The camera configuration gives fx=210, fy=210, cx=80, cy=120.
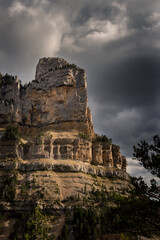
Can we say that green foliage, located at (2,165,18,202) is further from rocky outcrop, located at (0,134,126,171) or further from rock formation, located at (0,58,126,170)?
rock formation, located at (0,58,126,170)

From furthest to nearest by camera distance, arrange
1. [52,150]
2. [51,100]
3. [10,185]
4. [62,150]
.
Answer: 1. [51,100]
2. [62,150]
3. [52,150]
4. [10,185]

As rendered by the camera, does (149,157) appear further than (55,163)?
No

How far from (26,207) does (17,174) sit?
38.2 feet

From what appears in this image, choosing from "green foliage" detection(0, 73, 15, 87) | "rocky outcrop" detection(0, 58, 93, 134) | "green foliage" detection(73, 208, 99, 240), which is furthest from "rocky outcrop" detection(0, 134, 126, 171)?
"green foliage" detection(0, 73, 15, 87)

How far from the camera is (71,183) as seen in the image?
55562mm

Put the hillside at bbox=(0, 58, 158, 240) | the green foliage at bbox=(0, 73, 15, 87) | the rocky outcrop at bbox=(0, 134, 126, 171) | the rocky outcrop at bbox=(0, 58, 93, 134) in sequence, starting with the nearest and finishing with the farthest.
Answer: the hillside at bbox=(0, 58, 158, 240)
the rocky outcrop at bbox=(0, 134, 126, 171)
the rocky outcrop at bbox=(0, 58, 93, 134)
the green foliage at bbox=(0, 73, 15, 87)

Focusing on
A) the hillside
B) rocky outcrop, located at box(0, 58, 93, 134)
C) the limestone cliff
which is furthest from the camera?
rocky outcrop, located at box(0, 58, 93, 134)

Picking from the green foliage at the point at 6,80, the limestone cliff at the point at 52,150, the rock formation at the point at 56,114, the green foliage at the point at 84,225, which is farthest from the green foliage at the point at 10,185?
the green foliage at the point at 6,80

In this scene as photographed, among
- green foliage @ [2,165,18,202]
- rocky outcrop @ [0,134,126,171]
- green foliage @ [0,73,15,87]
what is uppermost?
green foliage @ [0,73,15,87]

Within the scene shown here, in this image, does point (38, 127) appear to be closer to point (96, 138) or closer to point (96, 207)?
point (96, 138)

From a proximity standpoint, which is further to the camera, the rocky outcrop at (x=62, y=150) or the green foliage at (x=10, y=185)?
the rocky outcrop at (x=62, y=150)

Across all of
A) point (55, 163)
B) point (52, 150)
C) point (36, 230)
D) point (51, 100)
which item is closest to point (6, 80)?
point (51, 100)

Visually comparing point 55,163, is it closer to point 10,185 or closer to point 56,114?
point 10,185

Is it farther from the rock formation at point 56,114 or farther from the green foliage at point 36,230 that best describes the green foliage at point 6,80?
the green foliage at point 36,230
